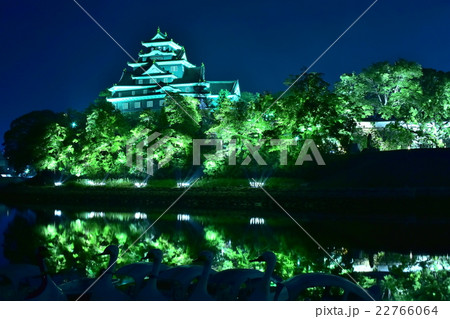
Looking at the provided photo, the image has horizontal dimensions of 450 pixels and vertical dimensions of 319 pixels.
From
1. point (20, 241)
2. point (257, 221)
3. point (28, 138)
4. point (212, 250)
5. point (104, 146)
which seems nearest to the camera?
point (212, 250)

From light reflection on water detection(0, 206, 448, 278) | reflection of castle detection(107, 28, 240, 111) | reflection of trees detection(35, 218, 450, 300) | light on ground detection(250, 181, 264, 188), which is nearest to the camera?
reflection of trees detection(35, 218, 450, 300)

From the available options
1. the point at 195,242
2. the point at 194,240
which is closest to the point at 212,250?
the point at 195,242

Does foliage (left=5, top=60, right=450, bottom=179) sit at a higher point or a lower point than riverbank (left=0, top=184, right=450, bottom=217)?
higher

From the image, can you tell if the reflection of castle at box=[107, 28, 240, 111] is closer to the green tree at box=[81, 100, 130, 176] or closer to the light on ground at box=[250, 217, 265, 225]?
the green tree at box=[81, 100, 130, 176]

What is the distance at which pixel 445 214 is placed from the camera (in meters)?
20.8

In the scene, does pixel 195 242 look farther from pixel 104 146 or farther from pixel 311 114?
pixel 104 146

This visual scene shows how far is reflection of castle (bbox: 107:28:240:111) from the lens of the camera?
49.0 meters

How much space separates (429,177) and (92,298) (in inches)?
853

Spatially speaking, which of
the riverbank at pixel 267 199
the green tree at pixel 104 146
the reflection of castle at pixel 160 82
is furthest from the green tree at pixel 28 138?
the reflection of castle at pixel 160 82

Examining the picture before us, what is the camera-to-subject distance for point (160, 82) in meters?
49.7

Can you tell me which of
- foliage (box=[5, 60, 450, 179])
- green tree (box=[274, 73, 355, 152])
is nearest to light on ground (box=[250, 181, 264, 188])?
foliage (box=[5, 60, 450, 179])

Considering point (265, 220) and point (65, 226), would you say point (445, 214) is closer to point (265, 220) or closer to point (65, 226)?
point (265, 220)

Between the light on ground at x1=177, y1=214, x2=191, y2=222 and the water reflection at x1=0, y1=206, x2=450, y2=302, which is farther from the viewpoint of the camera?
the light on ground at x1=177, y1=214, x2=191, y2=222
